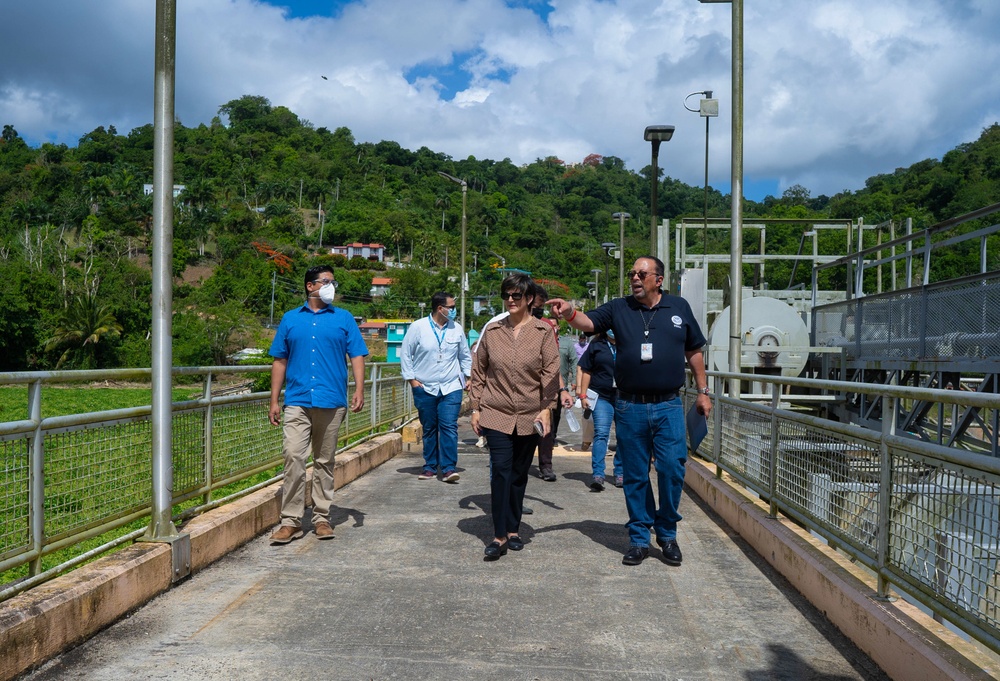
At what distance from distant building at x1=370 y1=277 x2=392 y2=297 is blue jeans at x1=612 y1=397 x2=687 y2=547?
138660 mm

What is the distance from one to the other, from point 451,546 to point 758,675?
9.63 ft

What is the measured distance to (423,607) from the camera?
4887 mm

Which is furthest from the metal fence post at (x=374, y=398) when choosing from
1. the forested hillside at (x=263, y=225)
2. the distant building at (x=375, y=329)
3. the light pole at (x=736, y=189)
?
the distant building at (x=375, y=329)

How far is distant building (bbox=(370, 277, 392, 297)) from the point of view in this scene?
473 ft

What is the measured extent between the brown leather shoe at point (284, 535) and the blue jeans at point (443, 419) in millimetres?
3029

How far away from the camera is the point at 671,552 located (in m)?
6.00

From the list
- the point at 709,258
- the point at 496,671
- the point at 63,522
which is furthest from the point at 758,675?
the point at 709,258

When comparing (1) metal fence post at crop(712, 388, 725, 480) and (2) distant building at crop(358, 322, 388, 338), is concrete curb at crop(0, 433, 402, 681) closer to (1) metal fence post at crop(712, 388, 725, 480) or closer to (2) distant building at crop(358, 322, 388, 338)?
(1) metal fence post at crop(712, 388, 725, 480)

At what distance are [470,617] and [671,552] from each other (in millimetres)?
1813

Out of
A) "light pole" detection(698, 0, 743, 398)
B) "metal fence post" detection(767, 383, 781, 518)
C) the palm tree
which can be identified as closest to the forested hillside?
the palm tree

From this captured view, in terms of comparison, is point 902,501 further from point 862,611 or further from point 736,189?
point 736,189

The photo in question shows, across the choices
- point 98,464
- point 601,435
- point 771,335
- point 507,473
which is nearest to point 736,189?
point 771,335

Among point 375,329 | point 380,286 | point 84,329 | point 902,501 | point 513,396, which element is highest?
point 380,286

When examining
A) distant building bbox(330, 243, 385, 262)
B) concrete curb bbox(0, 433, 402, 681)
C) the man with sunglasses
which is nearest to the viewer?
concrete curb bbox(0, 433, 402, 681)
